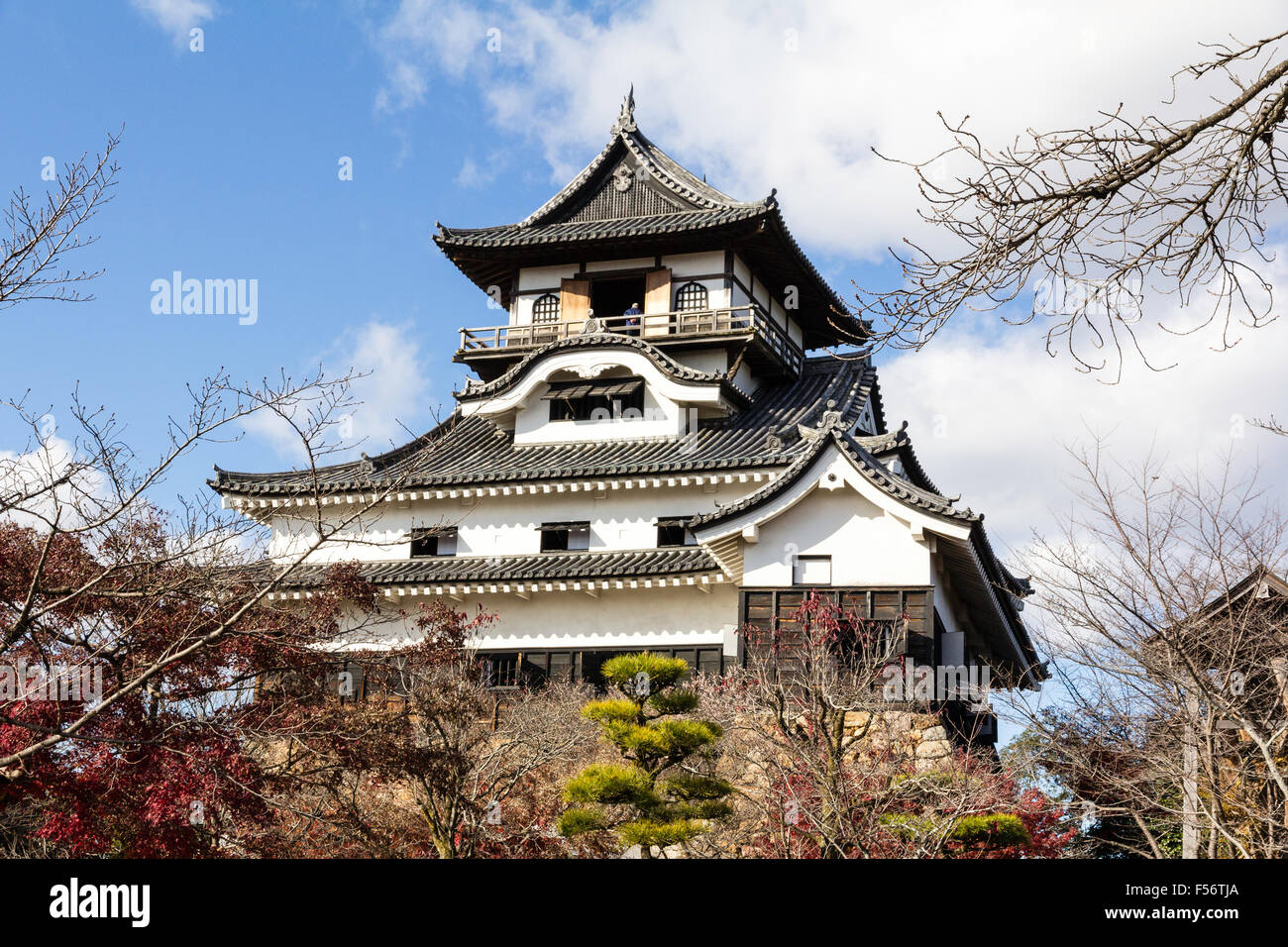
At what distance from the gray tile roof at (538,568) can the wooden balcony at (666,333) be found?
529 cm

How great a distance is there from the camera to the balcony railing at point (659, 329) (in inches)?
1032

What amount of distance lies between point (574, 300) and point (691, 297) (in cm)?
282

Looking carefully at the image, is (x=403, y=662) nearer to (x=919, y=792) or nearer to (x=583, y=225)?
(x=919, y=792)

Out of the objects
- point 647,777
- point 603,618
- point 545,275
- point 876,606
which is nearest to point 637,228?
point 545,275

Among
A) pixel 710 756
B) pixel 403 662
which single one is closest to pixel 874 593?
pixel 710 756

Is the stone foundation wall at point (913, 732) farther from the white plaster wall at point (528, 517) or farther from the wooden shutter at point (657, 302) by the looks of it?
the wooden shutter at point (657, 302)

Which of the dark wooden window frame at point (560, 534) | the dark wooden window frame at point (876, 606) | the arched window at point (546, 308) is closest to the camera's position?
the dark wooden window frame at point (876, 606)

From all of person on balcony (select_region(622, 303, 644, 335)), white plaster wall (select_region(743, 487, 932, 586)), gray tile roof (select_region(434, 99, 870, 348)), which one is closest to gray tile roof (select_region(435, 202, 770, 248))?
gray tile roof (select_region(434, 99, 870, 348))

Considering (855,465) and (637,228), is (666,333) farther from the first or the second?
(855,465)

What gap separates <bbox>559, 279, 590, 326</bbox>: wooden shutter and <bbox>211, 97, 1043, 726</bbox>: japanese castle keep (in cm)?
6

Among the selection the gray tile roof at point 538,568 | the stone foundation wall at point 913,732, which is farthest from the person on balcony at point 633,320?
the stone foundation wall at point 913,732

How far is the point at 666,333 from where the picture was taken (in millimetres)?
26500
